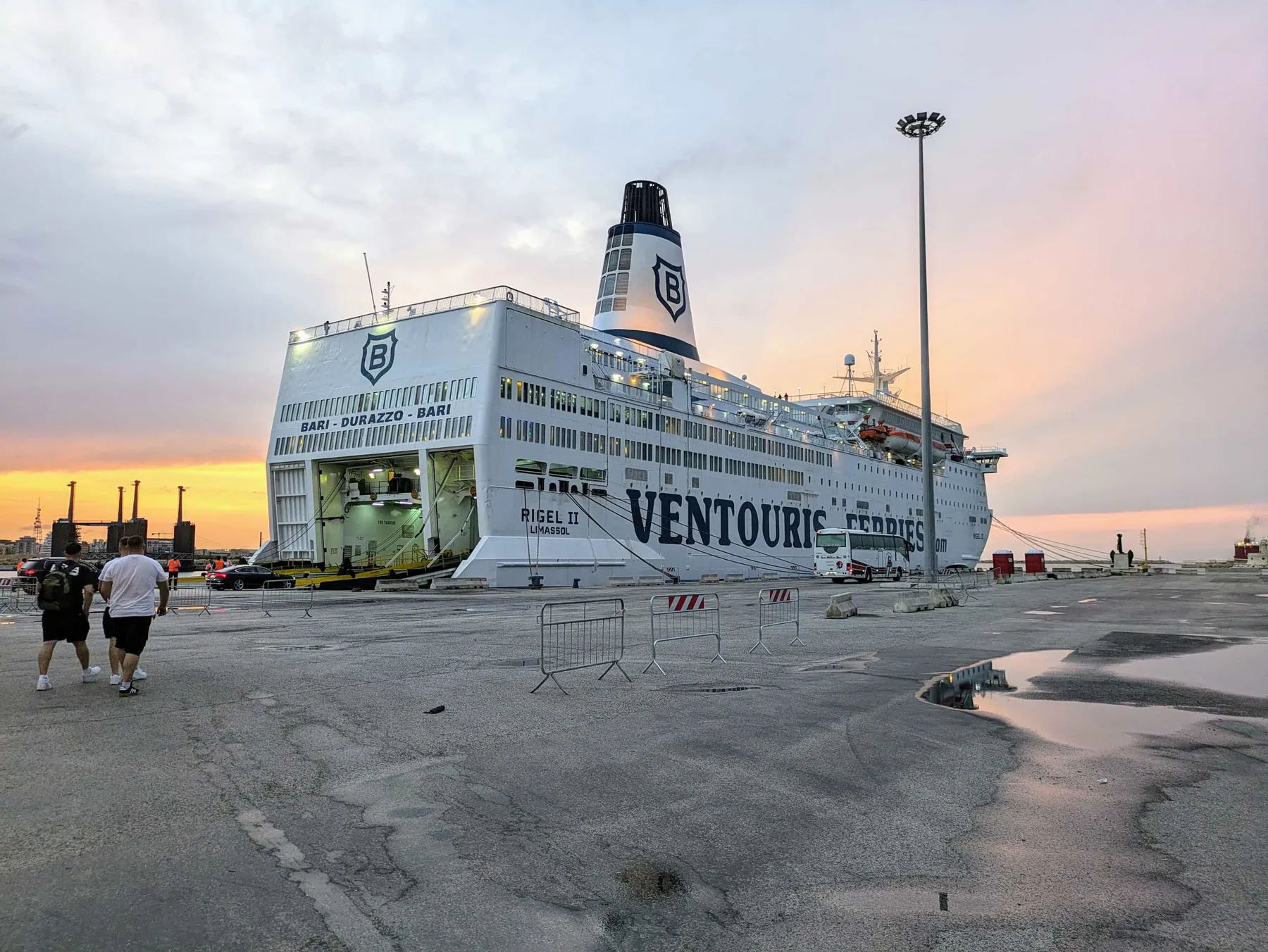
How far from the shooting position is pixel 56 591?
9.52 meters

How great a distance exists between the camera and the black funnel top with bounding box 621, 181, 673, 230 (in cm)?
5703

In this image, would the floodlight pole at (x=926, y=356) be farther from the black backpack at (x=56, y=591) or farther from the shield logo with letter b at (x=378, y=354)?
the shield logo with letter b at (x=378, y=354)

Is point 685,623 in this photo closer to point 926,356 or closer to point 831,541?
point 926,356

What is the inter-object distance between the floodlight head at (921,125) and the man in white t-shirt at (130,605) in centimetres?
2287

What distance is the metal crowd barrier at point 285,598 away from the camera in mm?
24516

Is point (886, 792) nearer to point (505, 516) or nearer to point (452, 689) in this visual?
point (452, 689)

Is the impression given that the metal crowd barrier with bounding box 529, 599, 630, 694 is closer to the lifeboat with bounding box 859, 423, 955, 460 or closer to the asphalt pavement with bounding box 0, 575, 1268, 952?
the asphalt pavement with bounding box 0, 575, 1268, 952

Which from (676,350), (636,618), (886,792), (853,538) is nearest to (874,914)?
(886,792)

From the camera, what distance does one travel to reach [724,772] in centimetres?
607

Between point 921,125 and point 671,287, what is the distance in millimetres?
34738

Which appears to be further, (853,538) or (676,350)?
(676,350)

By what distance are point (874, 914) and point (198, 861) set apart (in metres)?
3.52

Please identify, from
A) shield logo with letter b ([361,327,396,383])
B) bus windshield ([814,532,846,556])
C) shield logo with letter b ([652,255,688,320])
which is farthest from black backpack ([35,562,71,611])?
shield logo with letter b ([652,255,688,320])

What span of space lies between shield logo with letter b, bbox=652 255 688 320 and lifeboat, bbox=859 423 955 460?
88.9 feet
